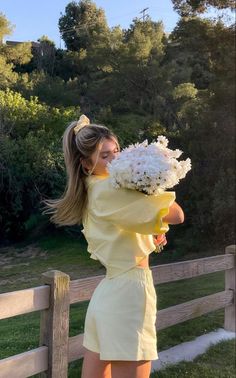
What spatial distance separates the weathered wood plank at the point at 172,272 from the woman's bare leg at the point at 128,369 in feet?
3.74

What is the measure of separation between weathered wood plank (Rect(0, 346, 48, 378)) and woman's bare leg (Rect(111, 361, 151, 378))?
0.87 metres

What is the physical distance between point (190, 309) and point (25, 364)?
1.99m

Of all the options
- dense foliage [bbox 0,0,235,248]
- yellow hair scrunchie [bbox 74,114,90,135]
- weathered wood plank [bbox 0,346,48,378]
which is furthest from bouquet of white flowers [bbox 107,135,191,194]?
dense foliage [bbox 0,0,235,248]

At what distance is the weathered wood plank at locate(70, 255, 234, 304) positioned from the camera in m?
3.35

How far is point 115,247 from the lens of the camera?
7.34 ft

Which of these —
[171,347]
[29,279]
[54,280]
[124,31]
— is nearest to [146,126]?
[124,31]

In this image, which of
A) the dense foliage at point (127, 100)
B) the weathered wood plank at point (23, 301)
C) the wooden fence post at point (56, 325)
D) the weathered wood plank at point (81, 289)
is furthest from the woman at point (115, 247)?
the dense foliage at point (127, 100)

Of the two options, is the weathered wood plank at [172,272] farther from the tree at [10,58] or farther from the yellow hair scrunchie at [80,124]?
the tree at [10,58]

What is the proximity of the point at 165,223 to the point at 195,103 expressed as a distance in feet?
55.3

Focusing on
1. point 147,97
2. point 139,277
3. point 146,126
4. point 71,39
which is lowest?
point 139,277

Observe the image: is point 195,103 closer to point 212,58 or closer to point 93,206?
point 212,58

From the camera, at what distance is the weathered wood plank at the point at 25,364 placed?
2.83 meters

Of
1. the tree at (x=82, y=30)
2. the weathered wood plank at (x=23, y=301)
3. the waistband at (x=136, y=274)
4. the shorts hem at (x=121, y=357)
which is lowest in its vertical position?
the shorts hem at (x=121, y=357)

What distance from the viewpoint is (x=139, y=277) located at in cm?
223
